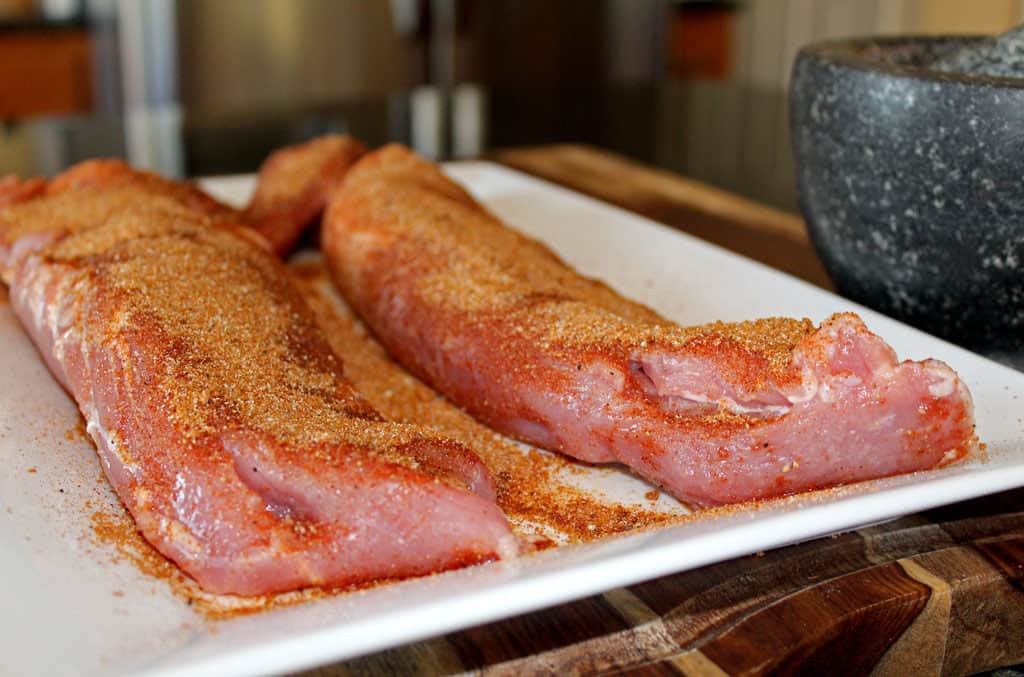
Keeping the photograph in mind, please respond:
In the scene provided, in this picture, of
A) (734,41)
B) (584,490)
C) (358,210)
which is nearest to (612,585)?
(584,490)

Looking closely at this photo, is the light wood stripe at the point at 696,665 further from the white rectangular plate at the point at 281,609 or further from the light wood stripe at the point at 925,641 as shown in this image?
the light wood stripe at the point at 925,641

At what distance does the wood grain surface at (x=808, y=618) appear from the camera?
889mm

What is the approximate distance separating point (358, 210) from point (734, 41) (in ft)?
14.7

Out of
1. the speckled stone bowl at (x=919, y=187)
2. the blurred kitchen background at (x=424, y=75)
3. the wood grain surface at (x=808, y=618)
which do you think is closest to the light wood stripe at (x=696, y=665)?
the wood grain surface at (x=808, y=618)

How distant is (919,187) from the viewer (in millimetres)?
1425

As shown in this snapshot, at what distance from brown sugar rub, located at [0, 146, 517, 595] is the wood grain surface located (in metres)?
0.10

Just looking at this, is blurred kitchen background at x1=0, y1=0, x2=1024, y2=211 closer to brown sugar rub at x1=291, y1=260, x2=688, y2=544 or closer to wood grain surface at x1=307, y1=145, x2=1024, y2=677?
brown sugar rub at x1=291, y1=260, x2=688, y2=544

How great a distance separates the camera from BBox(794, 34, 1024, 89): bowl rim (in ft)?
4.39

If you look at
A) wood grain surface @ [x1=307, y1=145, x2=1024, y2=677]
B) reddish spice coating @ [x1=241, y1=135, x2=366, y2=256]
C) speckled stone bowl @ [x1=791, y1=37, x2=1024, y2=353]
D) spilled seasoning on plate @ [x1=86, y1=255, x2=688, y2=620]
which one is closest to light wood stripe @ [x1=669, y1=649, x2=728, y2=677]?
wood grain surface @ [x1=307, y1=145, x2=1024, y2=677]

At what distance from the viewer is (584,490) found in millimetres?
1204

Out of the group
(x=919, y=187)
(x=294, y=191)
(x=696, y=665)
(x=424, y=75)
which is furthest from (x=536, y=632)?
(x=424, y=75)

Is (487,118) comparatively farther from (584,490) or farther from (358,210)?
(584,490)

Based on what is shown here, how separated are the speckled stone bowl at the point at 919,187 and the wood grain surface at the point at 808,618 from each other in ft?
1.23

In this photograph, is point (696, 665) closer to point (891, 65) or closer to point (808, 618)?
point (808, 618)
